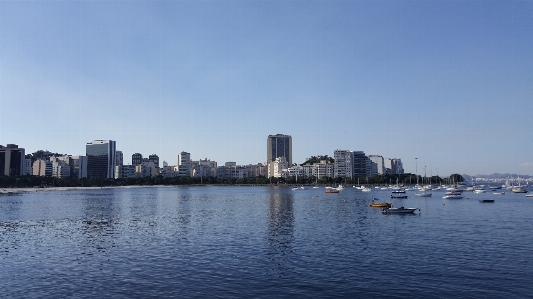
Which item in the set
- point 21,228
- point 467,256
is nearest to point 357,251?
point 467,256

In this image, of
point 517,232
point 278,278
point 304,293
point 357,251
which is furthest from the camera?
point 517,232

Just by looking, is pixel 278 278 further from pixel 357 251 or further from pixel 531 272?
pixel 531 272

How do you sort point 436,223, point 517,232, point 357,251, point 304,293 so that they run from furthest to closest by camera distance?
1. point 436,223
2. point 517,232
3. point 357,251
4. point 304,293

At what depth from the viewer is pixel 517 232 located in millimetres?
50219

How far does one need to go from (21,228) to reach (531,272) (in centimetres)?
5822

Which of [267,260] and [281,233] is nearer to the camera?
[267,260]

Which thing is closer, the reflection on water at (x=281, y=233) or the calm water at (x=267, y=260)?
the calm water at (x=267, y=260)

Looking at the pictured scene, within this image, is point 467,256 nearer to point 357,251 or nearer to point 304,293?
point 357,251

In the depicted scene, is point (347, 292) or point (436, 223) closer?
point (347, 292)

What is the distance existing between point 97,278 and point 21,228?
34616mm

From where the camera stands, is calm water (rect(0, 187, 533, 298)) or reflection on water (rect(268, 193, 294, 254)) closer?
calm water (rect(0, 187, 533, 298))

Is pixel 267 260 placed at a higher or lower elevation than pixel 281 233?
lower

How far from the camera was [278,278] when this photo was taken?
2862 cm

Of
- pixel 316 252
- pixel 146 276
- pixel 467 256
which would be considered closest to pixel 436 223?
pixel 467 256
